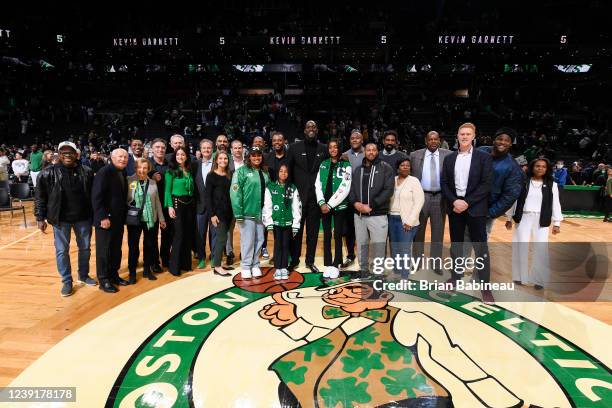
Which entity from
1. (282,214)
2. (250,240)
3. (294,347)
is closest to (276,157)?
(282,214)

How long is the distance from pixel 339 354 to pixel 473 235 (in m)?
1.84

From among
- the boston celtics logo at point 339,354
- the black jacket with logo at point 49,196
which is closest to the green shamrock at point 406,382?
the boston celtics logo at point 339,354

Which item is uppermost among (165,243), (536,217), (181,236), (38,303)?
(536,217)

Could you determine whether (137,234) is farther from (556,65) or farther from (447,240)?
(556,65)

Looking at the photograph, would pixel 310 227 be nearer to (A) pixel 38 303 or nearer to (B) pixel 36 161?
(A) pixel 38 303

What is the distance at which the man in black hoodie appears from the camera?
3.67 meters

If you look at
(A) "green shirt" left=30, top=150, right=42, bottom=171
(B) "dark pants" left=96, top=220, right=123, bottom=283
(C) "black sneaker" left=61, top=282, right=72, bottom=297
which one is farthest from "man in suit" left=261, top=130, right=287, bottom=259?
(A) "green shirt" left=30, top=150, right=42, bottom=171

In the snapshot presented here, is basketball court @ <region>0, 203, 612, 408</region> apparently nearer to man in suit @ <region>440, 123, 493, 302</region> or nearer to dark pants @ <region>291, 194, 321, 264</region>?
dark pants @ <region>291, 194, 321, 264</region>

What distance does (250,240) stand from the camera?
396cm

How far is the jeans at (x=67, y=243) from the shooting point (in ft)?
11.7

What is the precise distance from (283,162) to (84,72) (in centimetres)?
2122

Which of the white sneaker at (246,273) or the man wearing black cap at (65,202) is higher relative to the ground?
the man wearing black cap at (65,202)

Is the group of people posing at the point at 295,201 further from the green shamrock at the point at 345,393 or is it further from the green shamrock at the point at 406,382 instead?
the green shamrock at the point at 345,393

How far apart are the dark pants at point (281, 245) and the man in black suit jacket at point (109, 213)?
1.63 m
